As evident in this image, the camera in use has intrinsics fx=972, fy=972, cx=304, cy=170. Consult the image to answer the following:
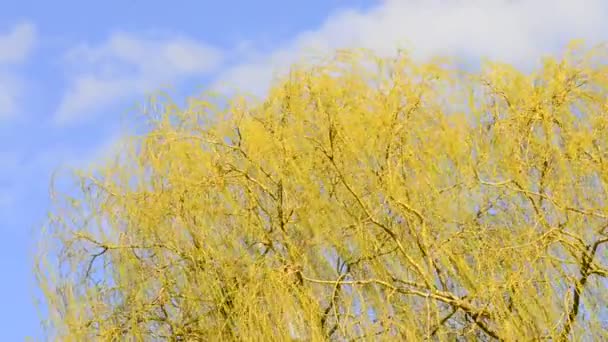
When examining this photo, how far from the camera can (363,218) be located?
5.44m

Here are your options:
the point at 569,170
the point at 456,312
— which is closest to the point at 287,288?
the point at 456,312

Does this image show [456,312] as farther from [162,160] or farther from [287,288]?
[162,160]

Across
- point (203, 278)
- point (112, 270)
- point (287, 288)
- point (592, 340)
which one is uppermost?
point (112, 270)

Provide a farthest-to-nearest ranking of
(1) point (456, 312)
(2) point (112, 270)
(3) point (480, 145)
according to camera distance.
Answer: (2) point (112, 270)
(3) point (480, 145)
(1) point (456, 312)

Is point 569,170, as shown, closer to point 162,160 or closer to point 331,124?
point 331,124

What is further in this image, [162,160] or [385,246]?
[162,160]

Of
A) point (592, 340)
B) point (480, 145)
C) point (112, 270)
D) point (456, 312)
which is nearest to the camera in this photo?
point (592, 340)

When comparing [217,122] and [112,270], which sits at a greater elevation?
[217,122]

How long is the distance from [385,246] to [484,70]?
4.46 ft

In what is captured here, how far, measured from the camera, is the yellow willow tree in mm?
5102

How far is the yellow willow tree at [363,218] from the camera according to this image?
510 centimetres

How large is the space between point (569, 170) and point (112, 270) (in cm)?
290

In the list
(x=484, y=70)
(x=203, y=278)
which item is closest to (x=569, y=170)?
(x=484, y=70)

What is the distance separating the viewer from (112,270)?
20.4 ft
